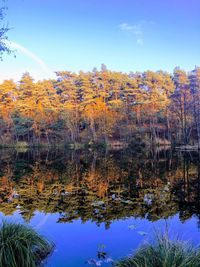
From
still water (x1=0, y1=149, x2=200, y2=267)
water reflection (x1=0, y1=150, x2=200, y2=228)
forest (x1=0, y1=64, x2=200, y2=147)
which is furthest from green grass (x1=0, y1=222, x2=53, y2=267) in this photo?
forest (x1=0, y1=64, x2=200, y2=147)

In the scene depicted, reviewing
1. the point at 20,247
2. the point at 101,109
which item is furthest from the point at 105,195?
the point at 101,109

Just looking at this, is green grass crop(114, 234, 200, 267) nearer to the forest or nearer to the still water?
the still water

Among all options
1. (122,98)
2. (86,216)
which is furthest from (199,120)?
(86,216)

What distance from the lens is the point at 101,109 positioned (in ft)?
154

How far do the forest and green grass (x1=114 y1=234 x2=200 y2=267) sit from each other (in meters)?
36.5

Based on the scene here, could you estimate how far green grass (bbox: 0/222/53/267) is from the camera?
432cm

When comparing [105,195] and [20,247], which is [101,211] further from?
[20,247]

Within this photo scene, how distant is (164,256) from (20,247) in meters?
2.50

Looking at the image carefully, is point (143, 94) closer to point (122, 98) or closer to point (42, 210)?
point (122, 98)

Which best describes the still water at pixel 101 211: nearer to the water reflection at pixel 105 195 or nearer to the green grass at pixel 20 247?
the water reflection at pixel 105 195

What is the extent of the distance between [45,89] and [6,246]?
54.2 metres

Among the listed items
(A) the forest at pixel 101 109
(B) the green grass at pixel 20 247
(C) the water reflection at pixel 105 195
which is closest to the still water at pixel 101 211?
(C) the water reflection at pixel 105 195

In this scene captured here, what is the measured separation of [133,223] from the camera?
740 centimetres

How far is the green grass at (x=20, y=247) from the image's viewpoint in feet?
14.2
